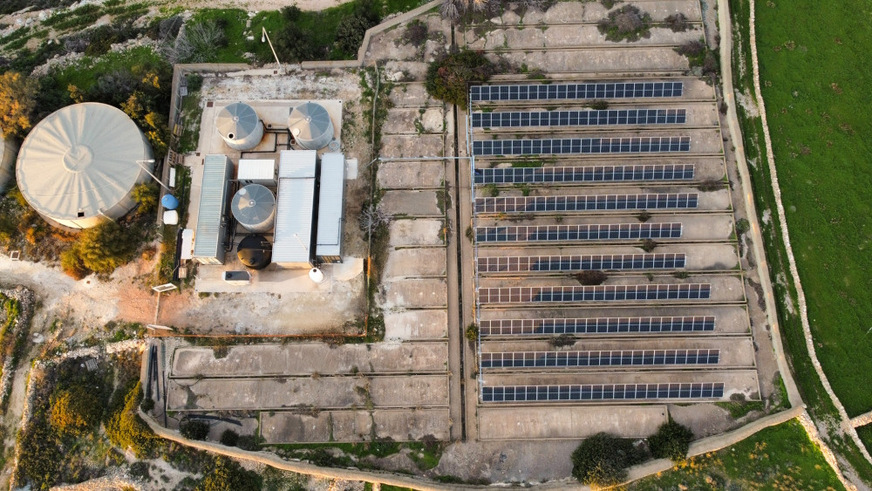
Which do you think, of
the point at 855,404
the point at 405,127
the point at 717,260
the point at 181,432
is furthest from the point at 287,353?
the point at 855,404

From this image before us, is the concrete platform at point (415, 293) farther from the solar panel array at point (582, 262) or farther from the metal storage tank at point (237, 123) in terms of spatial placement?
the metal storage tank at point (237, 123)

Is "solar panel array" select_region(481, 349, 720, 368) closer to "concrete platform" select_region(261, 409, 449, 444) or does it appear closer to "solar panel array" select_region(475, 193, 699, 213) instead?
"concrete platform" select_region(261, 409, 449, 444)

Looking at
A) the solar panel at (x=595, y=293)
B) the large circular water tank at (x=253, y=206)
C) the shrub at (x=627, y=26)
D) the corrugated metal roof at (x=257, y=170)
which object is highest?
the shrub at (x=627, y=26)

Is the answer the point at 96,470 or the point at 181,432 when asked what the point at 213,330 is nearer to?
the point at 181,432

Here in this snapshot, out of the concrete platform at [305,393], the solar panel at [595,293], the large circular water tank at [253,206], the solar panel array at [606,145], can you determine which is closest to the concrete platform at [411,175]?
the solar panel array at [606,145]

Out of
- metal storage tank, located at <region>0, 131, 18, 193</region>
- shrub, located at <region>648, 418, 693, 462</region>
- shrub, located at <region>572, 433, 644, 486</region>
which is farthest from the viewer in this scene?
metal storage tank, located at <region>0, 131, 18, 193</region>

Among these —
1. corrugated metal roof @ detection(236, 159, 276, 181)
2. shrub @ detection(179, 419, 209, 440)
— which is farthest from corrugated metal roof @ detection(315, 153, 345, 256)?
shrub @ detection(179, 419, 209, 440)
